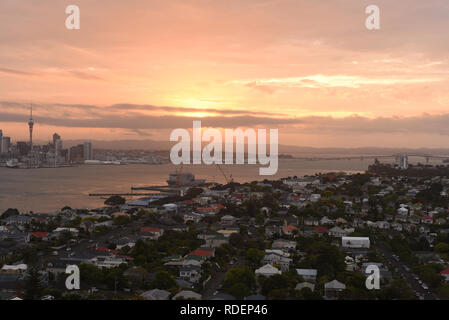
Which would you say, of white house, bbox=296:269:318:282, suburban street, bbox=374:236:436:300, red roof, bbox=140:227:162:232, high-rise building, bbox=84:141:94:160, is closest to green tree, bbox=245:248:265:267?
white house, bbox=296:269:318:282

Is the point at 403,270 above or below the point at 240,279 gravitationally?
below

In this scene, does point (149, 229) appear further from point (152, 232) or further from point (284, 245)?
point (284, 245)

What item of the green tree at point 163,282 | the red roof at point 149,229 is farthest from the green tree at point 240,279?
the red roof at point 149,229

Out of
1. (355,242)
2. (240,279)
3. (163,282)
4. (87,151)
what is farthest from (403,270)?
(87,151)

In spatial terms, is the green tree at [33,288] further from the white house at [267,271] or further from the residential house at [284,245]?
the residential house at [284,245]

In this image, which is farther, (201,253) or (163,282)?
(201,253)

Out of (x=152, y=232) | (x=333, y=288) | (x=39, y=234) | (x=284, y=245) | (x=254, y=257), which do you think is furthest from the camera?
(x=152, y=232)

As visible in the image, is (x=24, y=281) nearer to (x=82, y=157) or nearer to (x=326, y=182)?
(x=326, y=182)

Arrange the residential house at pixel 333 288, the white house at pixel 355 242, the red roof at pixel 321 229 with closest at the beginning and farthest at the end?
1. the residential house at pixel 333 288
2. the white house at pixel 355 242
3. the red roof at pixel 321 229

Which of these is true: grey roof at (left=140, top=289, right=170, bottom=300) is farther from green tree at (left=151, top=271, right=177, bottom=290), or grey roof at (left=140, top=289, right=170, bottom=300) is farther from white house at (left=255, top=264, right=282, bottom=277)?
white house at (left=255, top=264, right=282, bottom=277)
